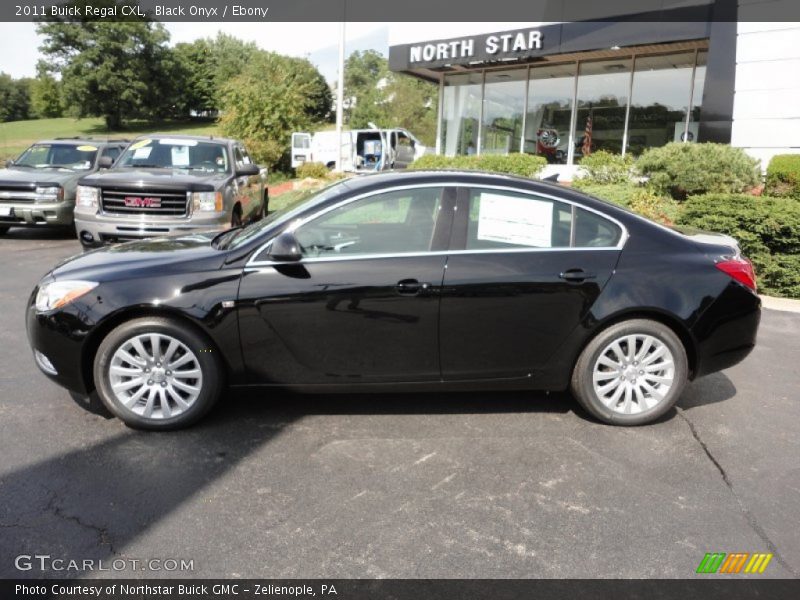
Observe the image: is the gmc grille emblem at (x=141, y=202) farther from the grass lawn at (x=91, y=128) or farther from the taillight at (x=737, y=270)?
the grass lawn at (x=91, y=128)

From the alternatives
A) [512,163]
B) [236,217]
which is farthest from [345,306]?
[512,163]

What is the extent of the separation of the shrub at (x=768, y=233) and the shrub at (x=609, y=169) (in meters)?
4.80

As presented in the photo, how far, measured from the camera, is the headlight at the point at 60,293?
12.8ft

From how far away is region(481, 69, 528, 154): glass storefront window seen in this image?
880 inches

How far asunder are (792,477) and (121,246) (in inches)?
179

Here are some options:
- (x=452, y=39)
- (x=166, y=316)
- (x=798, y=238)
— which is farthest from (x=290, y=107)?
(x=166, y=316)

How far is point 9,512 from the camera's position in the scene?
10.1ft

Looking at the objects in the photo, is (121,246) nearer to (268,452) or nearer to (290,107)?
(268,452)

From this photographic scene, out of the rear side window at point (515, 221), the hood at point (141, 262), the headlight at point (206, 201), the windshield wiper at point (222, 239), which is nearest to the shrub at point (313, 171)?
the headlight at point (206, 201)

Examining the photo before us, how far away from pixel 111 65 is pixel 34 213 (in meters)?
59.5

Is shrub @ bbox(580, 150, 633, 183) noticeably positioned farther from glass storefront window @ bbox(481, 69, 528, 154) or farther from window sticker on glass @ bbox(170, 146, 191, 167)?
glass storefront window @ bbox(481, 69, 528, 154)

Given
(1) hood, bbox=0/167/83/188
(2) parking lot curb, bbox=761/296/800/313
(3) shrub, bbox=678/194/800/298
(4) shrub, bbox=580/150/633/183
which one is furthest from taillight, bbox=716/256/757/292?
(1) hood, bbox=0/167/83/188

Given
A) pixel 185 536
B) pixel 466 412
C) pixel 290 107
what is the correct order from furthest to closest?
pixel 290 107, pixel 466 412, pixel 185 536

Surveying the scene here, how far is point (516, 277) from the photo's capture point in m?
4.01
